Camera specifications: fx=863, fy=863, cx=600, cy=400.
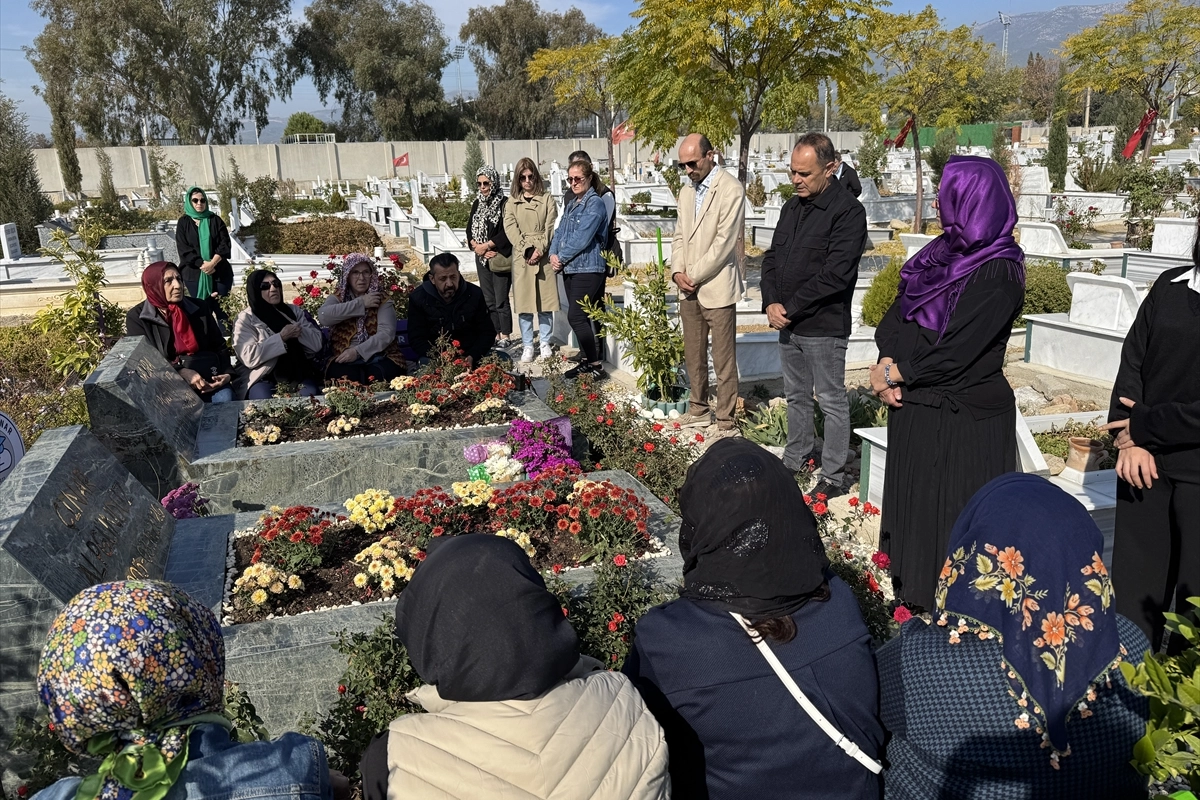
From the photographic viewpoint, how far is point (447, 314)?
5.76 metres

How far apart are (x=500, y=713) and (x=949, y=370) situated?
2080mm

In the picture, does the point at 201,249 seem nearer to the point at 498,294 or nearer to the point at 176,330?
the point at 498,294

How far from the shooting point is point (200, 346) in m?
5.41

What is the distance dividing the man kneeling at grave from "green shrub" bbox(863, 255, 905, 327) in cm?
351

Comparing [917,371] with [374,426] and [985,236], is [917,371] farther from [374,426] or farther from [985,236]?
[374,426]

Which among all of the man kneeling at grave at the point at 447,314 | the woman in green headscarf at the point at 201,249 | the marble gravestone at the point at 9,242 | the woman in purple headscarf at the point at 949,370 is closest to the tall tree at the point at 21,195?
the marble gravestone at the point at 9,242

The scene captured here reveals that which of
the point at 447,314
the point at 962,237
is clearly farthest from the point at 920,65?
the point at 962,237

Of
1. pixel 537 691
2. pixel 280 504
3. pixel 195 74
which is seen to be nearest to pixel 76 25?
pixel 195 74

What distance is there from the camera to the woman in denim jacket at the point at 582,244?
623cm

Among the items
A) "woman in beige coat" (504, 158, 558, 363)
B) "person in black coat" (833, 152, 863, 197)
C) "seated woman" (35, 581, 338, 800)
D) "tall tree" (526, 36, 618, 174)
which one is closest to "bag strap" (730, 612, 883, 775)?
"seated woman" (35, 581, 338, 800)

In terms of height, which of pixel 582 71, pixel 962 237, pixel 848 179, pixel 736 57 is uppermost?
pixel 582 71

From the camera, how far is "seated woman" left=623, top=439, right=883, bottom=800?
1.55 m

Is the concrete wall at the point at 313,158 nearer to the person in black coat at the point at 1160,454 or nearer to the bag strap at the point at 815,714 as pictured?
the person in black coat at the point at 1160,454

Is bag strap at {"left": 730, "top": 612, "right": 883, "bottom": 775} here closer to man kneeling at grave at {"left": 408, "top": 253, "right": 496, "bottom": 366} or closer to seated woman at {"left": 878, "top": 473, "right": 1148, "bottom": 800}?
seated woman at {"left": 878, "top": 473, "right": 1148, "bottom": 800}
